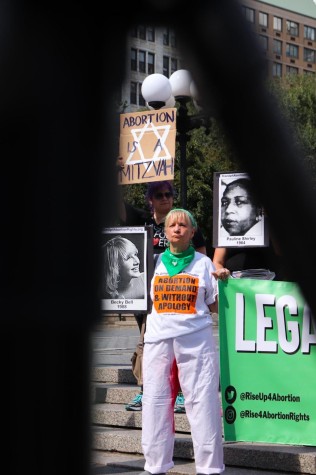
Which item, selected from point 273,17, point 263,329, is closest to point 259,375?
point 263,329

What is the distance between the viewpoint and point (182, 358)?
16.1ft

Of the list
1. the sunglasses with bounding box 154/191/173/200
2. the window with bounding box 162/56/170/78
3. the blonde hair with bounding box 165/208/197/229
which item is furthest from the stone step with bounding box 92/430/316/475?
the window with bounding box 162/56/170/78

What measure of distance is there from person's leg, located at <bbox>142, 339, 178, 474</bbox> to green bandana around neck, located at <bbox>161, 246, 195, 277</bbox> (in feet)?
1.24

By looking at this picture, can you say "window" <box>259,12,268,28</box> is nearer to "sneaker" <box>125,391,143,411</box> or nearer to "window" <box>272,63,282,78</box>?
"window" <box>272,63,282,78</box>

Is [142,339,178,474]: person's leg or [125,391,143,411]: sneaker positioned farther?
[125,391,143,411]: sneaker

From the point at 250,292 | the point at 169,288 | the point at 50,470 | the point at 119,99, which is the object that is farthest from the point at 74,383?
the point at 250,292

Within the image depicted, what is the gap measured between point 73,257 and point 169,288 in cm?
448

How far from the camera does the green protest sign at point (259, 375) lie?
5434mm

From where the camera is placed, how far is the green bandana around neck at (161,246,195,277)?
501cm

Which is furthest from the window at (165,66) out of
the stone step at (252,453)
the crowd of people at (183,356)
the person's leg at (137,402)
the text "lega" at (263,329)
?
the person's leg at (137,402)

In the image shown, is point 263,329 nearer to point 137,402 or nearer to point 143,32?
point 137,402

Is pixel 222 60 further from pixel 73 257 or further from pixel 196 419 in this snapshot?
pixel 196 419

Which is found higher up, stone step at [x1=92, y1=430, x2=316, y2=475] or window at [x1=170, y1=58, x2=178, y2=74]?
window at [x1=170, y1=58, x2=178, y2=74]

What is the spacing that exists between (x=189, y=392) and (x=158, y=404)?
0.19m
